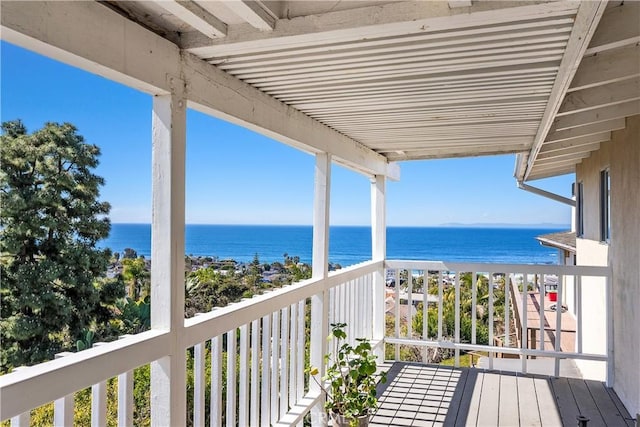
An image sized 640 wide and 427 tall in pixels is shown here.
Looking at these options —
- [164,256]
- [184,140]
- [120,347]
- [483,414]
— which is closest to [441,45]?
[184,140]

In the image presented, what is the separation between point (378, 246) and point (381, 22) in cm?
393

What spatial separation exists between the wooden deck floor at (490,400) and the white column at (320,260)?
2.27 feet

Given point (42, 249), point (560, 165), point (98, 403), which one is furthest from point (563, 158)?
point (42, 249)

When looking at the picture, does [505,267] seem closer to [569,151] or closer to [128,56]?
[569,151]

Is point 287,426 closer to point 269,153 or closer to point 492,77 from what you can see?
point 492,77

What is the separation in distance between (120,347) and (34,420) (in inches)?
219

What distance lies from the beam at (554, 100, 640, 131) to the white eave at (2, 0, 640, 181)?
0.04 ft

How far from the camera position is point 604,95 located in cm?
296

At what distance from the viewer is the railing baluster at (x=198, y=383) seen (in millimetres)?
2283

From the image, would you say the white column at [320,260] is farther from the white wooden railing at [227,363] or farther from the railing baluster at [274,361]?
the railing baluster at [274,361]

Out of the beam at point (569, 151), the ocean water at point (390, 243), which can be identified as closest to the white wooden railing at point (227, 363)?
the beam at point (569, 151)

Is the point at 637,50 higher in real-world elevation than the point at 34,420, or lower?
higher

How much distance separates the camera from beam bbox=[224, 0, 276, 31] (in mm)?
1601

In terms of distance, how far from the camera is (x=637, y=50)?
2.47 meters
